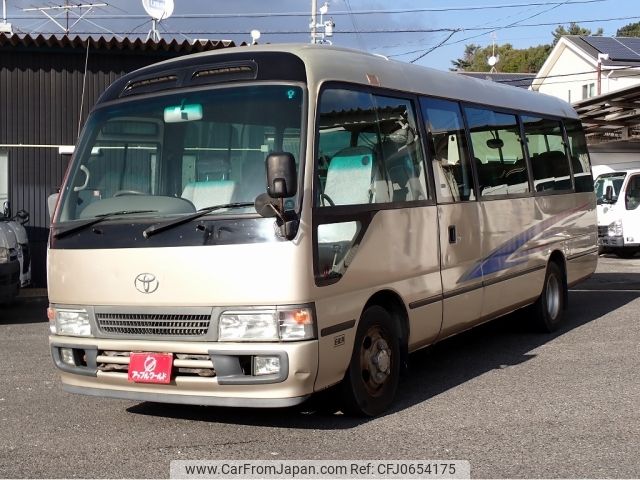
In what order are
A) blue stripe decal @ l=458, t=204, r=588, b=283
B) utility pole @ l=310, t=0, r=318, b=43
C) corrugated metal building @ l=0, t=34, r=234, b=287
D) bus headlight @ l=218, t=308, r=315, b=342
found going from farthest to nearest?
utility pole @ l=310, t=0, r=318, b=43, corrugated metal building @ l=0, t=34, r=234, b=287, blue stripe decal @ l=458, t=204, r=588, b=283, bus headlight @ l=218, t=308, r=315, b=342

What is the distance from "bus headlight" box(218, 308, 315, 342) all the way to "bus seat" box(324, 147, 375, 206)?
0.84 meters

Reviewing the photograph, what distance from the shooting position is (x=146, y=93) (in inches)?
248

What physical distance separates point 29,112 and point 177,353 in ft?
35.1

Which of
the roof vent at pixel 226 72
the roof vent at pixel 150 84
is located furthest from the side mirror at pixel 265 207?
the roof vent at pixel 150 84

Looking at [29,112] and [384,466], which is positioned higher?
[29,112]

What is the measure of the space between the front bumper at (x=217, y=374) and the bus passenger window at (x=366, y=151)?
105cm

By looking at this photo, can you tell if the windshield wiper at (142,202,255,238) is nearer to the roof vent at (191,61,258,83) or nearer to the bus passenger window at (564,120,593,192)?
the roof vent at (191,61,258,83)

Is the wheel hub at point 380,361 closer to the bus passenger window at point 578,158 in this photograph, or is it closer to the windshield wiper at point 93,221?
the windshield wiper at point 93,221

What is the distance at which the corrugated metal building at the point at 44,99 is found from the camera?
48.6 ft

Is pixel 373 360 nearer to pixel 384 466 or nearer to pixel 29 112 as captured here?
pixel 384 466

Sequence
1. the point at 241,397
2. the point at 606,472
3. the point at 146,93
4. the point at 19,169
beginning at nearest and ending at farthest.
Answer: the point at 606,472 < the point at 241,397 < the point at 146,93 < the point at 19,169

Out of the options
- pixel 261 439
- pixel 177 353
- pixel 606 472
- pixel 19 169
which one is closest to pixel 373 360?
pixel 261 439

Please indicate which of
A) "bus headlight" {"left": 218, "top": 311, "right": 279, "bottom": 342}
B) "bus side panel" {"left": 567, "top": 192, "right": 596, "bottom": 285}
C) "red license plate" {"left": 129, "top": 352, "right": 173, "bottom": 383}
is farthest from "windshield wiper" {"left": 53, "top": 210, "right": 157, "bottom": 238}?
"bus side panel" {"left": 567, "top": 192, "right": 596, "bottom": 285}

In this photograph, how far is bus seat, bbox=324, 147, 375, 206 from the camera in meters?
5.93
